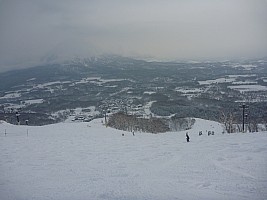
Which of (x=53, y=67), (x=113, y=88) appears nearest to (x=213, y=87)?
(x=113, y=88)

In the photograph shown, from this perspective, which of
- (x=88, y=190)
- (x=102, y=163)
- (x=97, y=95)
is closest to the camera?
(x=88, y=190)

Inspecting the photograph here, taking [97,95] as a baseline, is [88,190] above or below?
above

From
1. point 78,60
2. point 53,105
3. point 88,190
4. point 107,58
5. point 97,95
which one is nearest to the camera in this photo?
point 88,190

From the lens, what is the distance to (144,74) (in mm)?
134500

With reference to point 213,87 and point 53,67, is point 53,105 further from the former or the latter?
point 53,67

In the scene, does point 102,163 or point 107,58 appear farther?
point 107,58

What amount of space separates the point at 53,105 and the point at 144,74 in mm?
60428


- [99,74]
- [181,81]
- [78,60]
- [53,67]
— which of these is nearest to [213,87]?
[181,81]

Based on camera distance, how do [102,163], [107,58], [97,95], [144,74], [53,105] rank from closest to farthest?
[102,163] → [53,105] → [97,95] → [144,74] → [107,58]

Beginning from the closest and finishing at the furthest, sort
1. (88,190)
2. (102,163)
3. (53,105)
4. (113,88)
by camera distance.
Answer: (88,190) → (102,163) → (53,105) → (113,88)

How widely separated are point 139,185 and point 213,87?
85204 mm

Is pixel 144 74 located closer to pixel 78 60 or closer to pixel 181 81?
pixel 181 81

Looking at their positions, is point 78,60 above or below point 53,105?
above

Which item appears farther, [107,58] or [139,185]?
[107,58]
